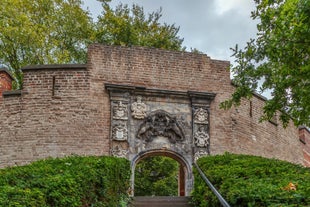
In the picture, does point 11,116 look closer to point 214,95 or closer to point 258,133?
point 214,95

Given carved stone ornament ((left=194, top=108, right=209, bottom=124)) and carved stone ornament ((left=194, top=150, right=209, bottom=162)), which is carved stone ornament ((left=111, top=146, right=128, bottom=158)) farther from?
carved stone ornament ((left=194, top=108, right=209, bottom=124))

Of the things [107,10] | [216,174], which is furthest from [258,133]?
[107,10]

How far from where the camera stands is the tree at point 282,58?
814 cm

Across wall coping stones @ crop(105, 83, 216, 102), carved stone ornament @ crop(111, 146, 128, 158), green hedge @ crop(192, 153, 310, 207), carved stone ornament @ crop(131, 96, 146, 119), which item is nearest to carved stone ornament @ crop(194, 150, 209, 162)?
wall coping stones @ crop(105, 83, 216, 102)

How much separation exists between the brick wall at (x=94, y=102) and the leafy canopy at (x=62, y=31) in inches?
291

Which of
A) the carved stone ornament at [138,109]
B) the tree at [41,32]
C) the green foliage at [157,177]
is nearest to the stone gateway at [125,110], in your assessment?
the carved stone ornament at [138,109]

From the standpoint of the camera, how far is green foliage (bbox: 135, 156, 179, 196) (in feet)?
71.6

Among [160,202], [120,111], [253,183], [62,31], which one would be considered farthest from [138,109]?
[62,31]

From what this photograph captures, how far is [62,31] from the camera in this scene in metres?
23.7

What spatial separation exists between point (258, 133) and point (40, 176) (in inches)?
406

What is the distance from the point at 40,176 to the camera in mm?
6340

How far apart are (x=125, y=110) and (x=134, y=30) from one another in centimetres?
1119

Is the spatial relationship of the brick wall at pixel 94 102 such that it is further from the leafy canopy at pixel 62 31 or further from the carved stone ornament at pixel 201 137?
the leafy canopy at pixel 62 31

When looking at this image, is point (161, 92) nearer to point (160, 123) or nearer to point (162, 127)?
point (160, 123)
